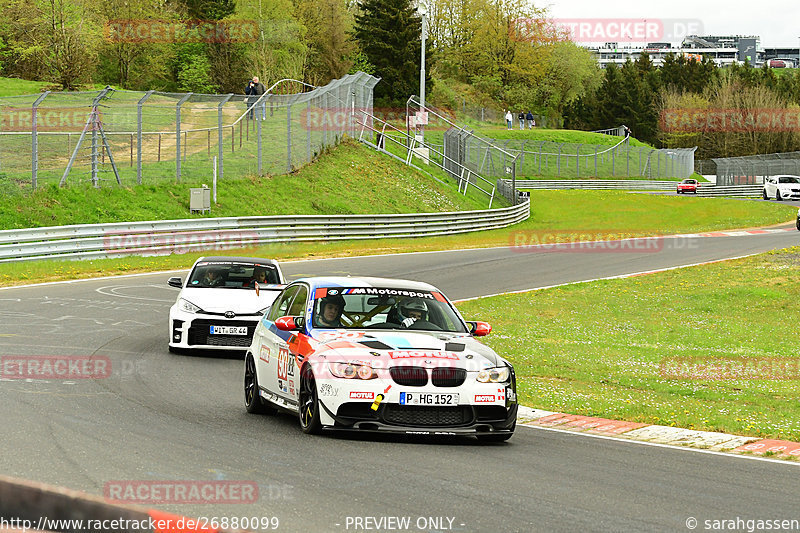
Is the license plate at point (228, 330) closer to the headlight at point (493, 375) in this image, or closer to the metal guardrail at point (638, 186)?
the headlight at point (493, 375)

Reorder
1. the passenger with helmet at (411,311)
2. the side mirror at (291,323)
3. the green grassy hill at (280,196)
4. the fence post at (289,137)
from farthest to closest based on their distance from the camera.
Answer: the fence post at (289,137) < the green grassy hill at (280,196) < the passenger with helmet at (411,311) < the side mirror at (291,323)

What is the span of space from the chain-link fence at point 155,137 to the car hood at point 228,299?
1538 centimetres

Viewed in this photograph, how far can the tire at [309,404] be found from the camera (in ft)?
29.3

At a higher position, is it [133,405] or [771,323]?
[133,405]

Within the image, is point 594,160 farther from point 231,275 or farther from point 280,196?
point 231,275

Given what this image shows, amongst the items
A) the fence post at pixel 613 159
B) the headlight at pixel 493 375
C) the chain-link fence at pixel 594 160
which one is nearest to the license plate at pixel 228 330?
the headlight at pixel 493 375

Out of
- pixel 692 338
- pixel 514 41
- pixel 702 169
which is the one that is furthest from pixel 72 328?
pixel 514 41

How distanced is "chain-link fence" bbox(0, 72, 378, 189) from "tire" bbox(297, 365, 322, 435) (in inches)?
856

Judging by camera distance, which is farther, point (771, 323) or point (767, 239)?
point (767, 239)

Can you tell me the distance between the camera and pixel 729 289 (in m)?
24.2

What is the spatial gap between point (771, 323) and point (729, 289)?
395 centimetres

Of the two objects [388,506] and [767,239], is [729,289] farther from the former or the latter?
[388,506]

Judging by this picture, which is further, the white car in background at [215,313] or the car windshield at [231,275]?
the car windshield at [231,275]
